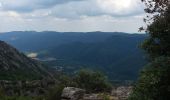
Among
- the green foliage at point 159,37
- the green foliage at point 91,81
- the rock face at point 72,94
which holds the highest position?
the green foliage at point 159,37

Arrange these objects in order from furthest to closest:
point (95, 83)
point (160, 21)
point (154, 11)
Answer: point (95, 83)
point (154, 11)
point (160, 21)

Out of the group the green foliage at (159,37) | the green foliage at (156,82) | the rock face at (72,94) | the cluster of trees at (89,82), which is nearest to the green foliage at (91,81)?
the cluster of trees at (89,82)

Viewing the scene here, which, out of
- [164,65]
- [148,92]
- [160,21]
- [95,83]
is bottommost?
[95,83]

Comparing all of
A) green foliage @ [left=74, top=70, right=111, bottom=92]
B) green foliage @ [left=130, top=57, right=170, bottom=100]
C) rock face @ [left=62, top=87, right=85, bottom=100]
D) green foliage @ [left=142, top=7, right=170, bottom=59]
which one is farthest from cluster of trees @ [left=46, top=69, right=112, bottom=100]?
green foliage @ [left=130, top=57, right=170, bottom=100]

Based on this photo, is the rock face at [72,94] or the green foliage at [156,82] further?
the rock face at [72,94]

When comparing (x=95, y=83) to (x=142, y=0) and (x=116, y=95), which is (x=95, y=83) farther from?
(x=142, y=0)

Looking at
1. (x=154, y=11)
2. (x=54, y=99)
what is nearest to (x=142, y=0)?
(x=154, y=11)

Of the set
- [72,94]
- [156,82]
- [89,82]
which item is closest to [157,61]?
[156,82]

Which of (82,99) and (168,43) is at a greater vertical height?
(168,43)

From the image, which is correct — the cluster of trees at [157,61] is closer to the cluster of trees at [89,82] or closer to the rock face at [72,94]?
the rock face at [72,94]
